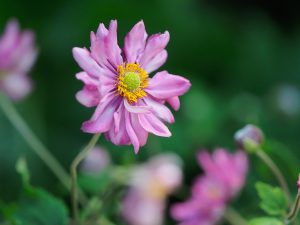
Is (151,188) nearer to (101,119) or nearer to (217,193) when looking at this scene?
(217,193)

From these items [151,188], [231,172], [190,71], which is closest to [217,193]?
[231,172]

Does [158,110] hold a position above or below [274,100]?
above

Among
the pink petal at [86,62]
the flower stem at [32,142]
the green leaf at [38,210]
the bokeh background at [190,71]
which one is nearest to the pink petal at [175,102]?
the pink petal at [86,62]

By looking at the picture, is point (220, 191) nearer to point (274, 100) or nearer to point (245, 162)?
point (245, 162)

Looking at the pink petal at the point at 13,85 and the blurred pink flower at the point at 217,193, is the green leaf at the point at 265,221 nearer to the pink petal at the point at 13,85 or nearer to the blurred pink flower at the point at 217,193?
the blurred pink flower at the point at 217,193

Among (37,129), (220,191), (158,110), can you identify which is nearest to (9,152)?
(37,129)

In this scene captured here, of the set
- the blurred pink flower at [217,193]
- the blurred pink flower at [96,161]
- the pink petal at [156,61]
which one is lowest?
the blurred pink flower at [217,193]

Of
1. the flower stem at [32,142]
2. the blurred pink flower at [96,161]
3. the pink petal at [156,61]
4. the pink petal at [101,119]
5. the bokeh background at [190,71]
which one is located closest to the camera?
the pink petal at [101,119]
